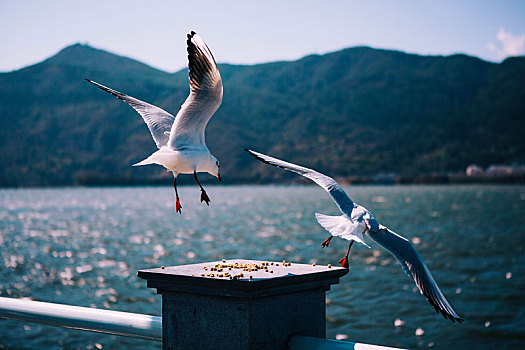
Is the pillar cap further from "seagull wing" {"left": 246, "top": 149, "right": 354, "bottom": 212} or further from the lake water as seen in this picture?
the lake water

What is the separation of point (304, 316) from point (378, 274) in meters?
31.7

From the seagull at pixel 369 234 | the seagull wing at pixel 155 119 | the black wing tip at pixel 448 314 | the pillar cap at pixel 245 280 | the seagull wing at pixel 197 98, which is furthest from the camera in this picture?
the seagull wing at pixel 155 119

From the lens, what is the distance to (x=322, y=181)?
Answer: 313 centimetres

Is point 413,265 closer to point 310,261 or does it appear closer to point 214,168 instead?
point 214,168

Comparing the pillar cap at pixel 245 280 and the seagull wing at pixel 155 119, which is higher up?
the seagull wing at pixel 155 119

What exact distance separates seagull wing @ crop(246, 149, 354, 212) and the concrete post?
42 centimetres

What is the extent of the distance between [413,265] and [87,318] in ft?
5.41

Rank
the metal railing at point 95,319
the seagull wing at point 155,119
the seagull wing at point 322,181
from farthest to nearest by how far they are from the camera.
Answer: the seagull wing at point 155,119
the seagull wing at point 322,181
the metal railing at point 95,319

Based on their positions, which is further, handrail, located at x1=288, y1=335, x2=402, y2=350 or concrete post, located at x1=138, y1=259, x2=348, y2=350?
concrete post, located at x1=138, y1=259, x2=348, y2=350

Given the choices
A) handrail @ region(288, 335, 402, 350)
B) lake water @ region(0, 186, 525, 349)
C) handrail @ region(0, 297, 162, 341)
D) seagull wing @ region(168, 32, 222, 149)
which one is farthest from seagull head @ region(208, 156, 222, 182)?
lake water @ region(0, 186, 525, 349)

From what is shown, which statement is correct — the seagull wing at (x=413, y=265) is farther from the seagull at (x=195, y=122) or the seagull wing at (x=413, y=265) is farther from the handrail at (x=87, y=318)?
the handrail at (x=87, y=318)

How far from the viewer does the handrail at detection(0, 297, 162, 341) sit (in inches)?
114

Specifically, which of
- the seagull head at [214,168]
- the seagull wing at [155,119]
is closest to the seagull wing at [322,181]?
the seagull head at [214,168]

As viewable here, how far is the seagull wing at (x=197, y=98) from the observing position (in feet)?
8.93
